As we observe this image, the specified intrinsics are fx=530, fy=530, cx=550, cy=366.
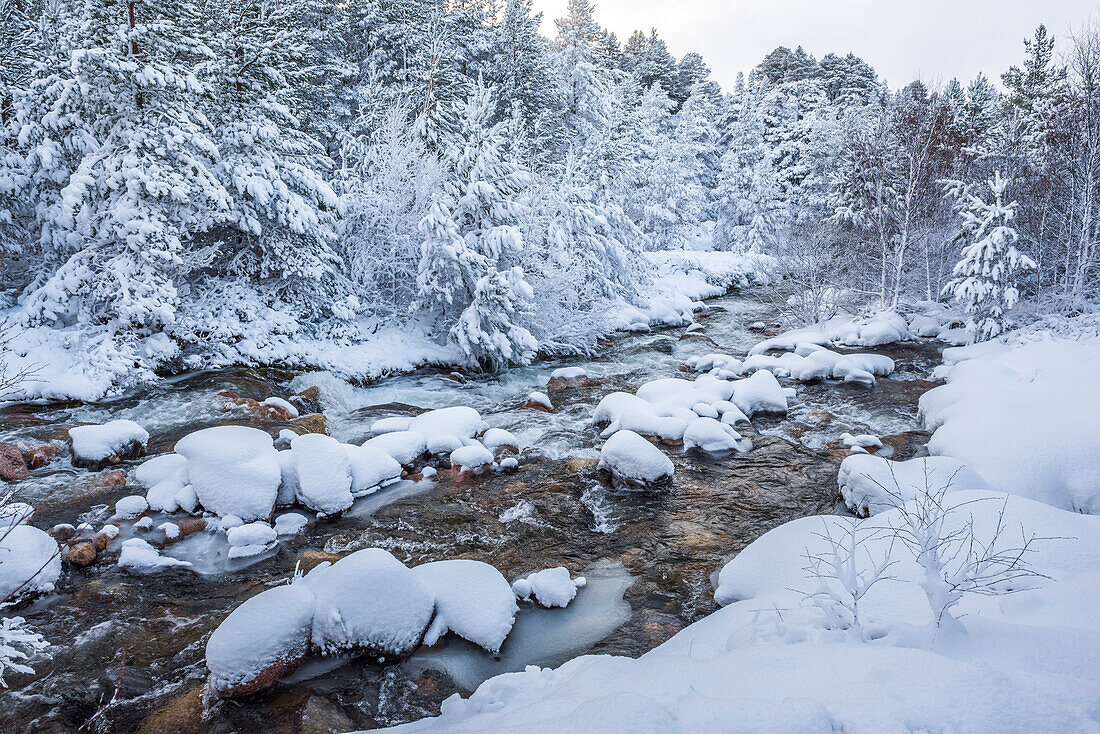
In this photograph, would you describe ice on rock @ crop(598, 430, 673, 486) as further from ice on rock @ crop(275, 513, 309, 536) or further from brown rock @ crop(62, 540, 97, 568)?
brown rock @ crop(62, 540, 97, 568)

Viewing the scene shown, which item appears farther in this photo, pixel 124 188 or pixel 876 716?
pixel 124 188

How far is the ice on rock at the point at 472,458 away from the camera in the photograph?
25.8 feet

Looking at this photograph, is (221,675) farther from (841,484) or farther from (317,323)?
(317,323)

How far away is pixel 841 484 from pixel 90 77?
51.5 ft

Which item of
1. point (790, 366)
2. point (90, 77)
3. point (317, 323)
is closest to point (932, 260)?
point (790, 366)

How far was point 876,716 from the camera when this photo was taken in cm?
227

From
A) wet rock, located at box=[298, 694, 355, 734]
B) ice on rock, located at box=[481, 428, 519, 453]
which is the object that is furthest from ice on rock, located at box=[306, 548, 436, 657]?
ice on rock, located at box=[481, 428, 519, 453]

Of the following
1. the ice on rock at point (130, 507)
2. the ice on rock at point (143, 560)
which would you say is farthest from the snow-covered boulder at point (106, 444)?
the ice on rock at point (143, 560)

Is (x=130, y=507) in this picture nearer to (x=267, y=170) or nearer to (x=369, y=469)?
(x=369, y=469)

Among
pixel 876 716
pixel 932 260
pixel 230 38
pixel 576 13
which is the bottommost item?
pixel 876 716

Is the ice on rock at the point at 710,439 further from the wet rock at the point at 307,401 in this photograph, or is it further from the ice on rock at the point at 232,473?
the wet rock at the point at 307,401

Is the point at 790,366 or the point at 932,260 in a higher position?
the point at 932,260

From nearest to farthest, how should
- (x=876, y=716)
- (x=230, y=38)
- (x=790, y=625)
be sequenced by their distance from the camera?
1. (x=876, y=716)
2. (x=790, y=625)
3. (x=230, y=38)

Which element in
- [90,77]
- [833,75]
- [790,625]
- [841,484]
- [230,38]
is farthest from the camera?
[833,75]
